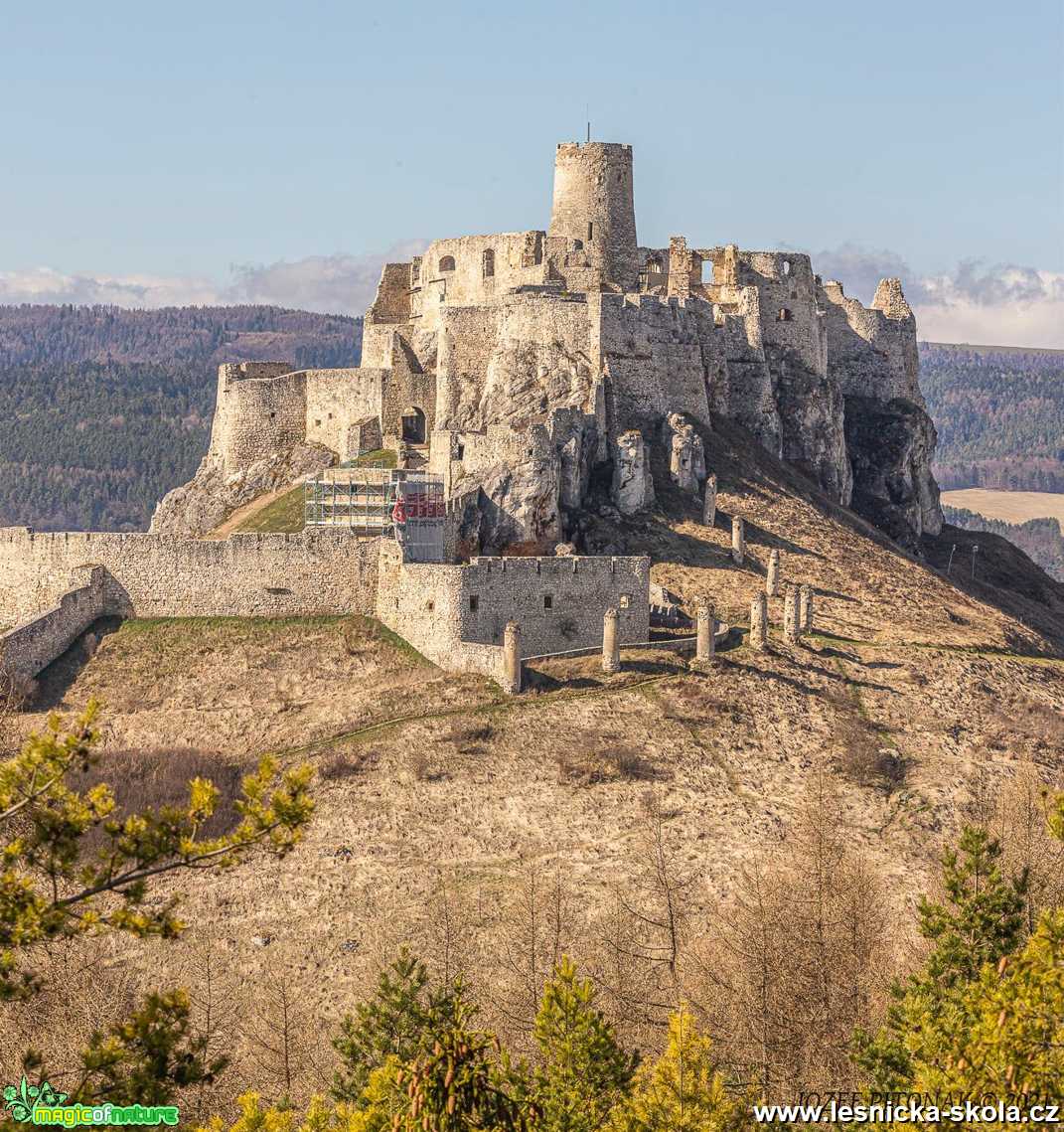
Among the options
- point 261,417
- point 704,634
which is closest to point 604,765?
point 704,634

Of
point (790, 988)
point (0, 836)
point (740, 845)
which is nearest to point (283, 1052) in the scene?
point (0, 836)

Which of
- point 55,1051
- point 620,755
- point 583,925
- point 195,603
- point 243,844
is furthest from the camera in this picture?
point 195,603

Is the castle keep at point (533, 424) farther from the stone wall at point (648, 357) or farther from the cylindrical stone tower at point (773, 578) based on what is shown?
the cylindrical stone tower at point (773, 578)

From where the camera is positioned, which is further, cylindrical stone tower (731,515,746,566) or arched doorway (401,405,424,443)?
arched doorway (401,405,424,443)

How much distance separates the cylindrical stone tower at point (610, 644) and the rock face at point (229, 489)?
21425 millimetres

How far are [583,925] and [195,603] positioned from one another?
23.2 meters

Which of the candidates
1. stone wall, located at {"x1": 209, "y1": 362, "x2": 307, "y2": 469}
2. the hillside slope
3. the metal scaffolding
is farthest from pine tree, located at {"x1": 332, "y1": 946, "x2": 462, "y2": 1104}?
stone wall, located at {"x1": 209, "y1": 362, "x2": 307, "y2": 469}

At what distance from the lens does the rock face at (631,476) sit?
220ft

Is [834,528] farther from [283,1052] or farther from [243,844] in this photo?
[243,844]

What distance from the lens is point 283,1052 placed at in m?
38.0

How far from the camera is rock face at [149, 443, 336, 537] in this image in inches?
2904

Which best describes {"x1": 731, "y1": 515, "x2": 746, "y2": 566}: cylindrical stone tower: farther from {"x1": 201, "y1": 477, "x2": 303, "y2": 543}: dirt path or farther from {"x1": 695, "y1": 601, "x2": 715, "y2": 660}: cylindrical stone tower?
{"x1": 201, "y1": 477, "x2": 303, "y2": 543}: dirt path

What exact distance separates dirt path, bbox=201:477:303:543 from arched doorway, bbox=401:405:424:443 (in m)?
5.33

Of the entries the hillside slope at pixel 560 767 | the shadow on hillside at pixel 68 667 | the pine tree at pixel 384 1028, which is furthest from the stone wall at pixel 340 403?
the pine tree at pixel 384 1028
